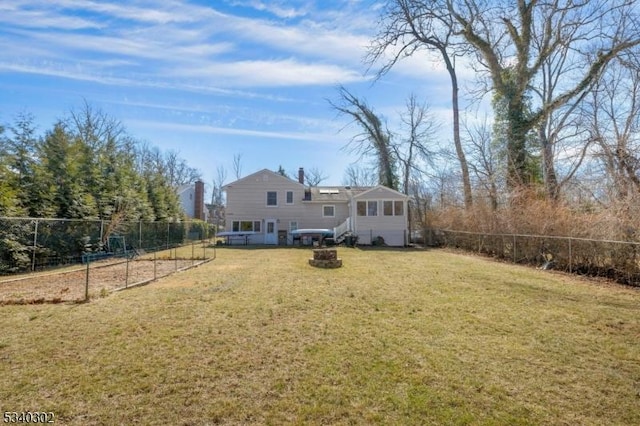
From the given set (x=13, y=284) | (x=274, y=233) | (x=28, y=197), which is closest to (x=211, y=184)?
(x=274, y=233)

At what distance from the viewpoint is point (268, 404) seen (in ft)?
9.42

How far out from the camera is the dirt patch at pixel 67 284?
657cm

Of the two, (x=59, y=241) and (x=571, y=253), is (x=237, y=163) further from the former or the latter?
(x=571, y=253)

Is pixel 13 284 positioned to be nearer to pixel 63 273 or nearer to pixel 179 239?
pixel 63 273

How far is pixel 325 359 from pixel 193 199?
37.0 m

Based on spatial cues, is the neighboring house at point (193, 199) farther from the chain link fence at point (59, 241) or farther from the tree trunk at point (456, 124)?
the tree trunk at point (456, 124)

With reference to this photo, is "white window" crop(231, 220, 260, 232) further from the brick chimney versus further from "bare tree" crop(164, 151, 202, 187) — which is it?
"bare tree" crop(164, 151, 202, 187)

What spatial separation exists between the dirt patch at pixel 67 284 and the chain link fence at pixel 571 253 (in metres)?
12.4

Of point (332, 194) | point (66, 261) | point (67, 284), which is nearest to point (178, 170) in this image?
point (332, 194)

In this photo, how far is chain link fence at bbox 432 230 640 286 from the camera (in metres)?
8.54

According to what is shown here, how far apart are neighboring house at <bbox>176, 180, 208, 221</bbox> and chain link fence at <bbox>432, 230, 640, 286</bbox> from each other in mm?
27707

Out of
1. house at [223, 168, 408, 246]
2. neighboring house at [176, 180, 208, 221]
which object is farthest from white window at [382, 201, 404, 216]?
neighboring house at [176, 180, 208, 221]

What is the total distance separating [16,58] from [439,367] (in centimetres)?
1469

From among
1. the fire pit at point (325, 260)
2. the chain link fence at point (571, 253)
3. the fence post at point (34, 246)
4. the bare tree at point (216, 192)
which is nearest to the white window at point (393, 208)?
the chain link fence at point (571, 253)
